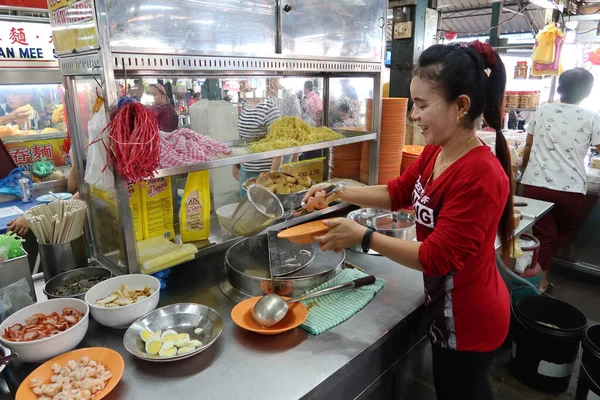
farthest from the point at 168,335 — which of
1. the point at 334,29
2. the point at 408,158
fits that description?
the point at 408,158

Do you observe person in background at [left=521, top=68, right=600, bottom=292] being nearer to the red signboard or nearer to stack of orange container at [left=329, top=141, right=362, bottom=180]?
stack of orange container at [left=329, top=141, right=362, bottom=180]

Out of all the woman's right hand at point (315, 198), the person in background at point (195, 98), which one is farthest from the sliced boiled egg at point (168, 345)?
the person in background at point (195, 98)

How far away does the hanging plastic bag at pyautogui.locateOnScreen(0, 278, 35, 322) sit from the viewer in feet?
4.46

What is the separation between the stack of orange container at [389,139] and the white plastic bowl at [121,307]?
60.3 inches

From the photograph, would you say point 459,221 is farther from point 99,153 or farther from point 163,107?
point 163,107

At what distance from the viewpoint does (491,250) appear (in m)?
1.40

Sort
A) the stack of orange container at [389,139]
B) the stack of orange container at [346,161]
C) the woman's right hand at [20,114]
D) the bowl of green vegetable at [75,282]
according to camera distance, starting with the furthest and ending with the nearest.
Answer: the woman's right hand at [20,114], the stack of orange container at [346,161], the stack of orange container at [389,139], the bowl of green vegetable at [75,282]

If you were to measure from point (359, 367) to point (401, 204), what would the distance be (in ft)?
2.39

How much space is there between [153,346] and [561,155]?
362cm

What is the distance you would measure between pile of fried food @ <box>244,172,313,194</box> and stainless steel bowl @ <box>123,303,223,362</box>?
0.68 metres

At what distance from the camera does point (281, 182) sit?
204cm

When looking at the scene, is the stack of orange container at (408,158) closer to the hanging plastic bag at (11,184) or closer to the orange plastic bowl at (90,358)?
the orange plastic bowl at (90,358)

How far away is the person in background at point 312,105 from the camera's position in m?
2.60

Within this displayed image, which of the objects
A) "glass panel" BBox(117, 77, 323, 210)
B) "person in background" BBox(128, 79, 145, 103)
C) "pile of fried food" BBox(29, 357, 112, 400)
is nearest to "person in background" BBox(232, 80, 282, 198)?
"glass panel" BBox(117, 77, 323, 210)
